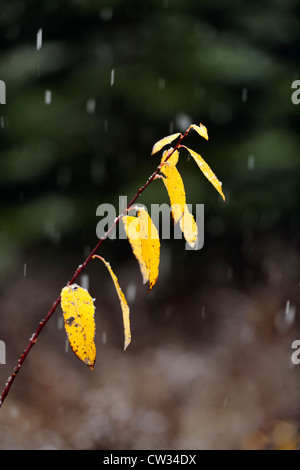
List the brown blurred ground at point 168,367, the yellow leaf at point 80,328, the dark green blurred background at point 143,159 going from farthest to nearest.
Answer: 1. the dark green blurred background at point 143,159
2. the brown blurred ground at point 168,367
3. the yellow leaf at point 80,328

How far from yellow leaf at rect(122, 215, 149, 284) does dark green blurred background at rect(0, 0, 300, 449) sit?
398 cm

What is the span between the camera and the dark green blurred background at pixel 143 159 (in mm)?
4867

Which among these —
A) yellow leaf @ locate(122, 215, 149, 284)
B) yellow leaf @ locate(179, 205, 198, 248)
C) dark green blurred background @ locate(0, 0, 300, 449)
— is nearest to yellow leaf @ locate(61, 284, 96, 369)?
yellow leaf @ locate(122, 215, 149, 284)

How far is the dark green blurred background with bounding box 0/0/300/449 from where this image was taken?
4.87 m

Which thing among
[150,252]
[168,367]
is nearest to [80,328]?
[150,252]

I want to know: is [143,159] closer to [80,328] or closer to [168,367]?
[168,367]

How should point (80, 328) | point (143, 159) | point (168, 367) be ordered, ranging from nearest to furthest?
point (80, 328) < point (143, 159) < point (168, 367)

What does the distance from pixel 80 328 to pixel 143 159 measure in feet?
14.9

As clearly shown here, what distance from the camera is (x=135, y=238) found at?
0.86m

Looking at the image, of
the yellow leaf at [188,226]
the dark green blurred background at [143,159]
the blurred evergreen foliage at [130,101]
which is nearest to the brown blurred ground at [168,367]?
the dark green blurred background at [143,159]

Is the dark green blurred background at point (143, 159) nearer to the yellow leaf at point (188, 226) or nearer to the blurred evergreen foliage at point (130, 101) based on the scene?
the blurred evergreen foliage at point (130, 101)

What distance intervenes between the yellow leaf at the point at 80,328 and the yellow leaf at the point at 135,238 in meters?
0.12

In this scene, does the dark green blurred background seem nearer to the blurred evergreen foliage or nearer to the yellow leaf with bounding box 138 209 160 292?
the blurred evergreen foliage

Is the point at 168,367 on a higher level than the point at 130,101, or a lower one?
lower
